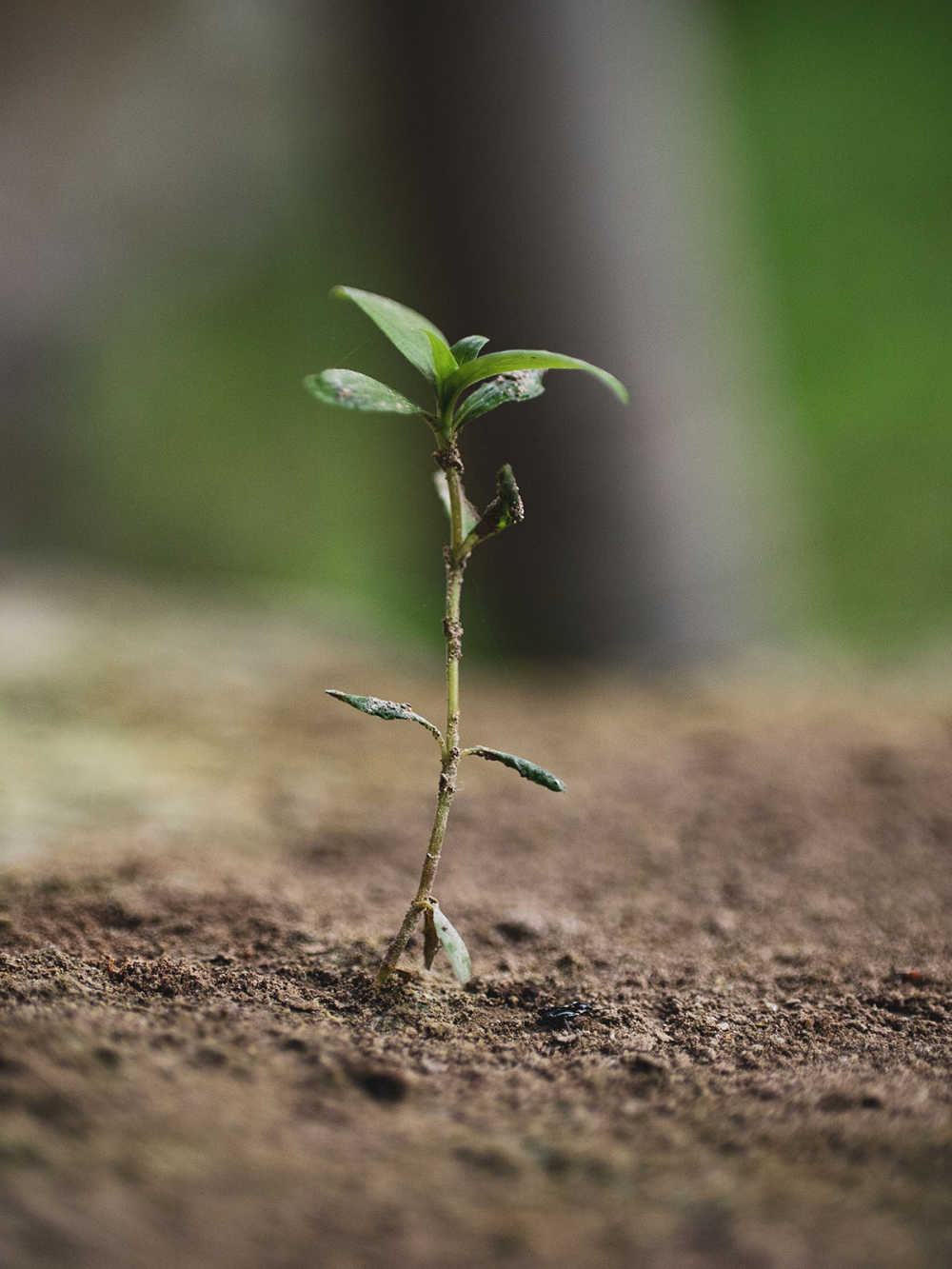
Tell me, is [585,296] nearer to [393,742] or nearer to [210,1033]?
[393,742]

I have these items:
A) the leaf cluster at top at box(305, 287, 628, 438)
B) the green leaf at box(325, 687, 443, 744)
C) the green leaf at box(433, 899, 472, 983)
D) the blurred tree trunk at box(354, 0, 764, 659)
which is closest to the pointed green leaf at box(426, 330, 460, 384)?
the leaf cluster at top at box(305, 287, 628, 438)

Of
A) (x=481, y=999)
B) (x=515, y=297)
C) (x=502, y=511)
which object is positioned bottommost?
(x=481, y=999)

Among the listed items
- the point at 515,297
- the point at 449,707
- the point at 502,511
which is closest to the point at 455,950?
the point at 449,707

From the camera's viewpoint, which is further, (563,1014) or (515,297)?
(515,297)

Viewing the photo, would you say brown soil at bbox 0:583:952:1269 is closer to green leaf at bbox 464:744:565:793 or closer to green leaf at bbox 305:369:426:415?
green leaf at bbox 464:744:565:793

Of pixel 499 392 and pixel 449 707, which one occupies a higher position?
pixel 499 392

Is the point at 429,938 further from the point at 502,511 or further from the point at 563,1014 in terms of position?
the point at 502,511
